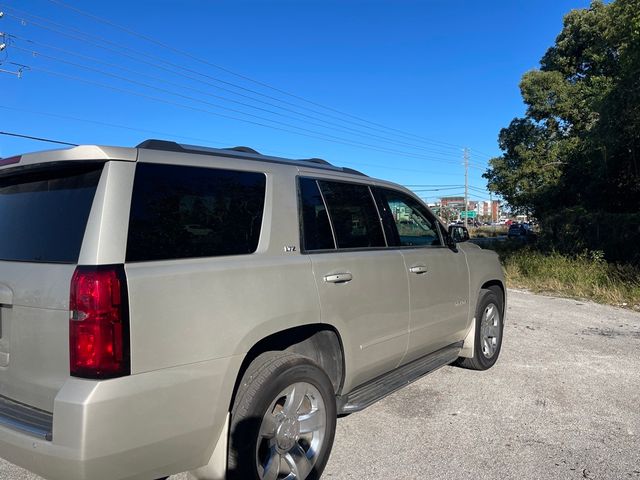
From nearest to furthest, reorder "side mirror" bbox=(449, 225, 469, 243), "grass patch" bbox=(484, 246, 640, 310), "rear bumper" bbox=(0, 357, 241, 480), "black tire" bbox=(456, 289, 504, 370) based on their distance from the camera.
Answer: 1. "rear bumper" bbox=(0, 357, 241, 480)
2. "side mirror" bbox=(449, 225, 469, 243)
3. "black tire" bbox=(456, 289, 504, 370)
4. "grass patch" bbox=(484, 246, 640, 310)

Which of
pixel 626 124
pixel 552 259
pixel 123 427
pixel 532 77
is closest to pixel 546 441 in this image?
pixel 123 427

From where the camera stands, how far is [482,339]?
5301mm

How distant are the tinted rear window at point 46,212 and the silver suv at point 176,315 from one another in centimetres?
1

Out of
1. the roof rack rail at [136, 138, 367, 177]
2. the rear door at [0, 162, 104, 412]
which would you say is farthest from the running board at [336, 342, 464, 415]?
the rear door at [0, 162, 104, 412]

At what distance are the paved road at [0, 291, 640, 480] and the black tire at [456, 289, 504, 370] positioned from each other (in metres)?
0.10

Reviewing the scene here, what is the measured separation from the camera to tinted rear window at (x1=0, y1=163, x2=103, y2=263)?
2.37 m

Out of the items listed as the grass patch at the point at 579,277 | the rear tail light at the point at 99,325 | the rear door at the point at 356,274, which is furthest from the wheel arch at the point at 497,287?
the grass patch at the point at 579,277

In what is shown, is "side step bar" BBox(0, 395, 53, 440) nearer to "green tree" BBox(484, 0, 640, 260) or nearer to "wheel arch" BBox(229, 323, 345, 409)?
"wheel arch" BBox(229, 323, 345, 409)

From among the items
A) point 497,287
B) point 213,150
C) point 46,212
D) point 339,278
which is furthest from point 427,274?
point 46,212

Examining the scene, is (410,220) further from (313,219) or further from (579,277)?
(579,277)

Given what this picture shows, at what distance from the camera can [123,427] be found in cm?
215

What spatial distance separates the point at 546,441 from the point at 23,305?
3.53 metres

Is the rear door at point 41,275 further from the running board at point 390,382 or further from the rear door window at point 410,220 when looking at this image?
the rear door window at point 410,220

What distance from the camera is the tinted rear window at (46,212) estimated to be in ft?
7.77
